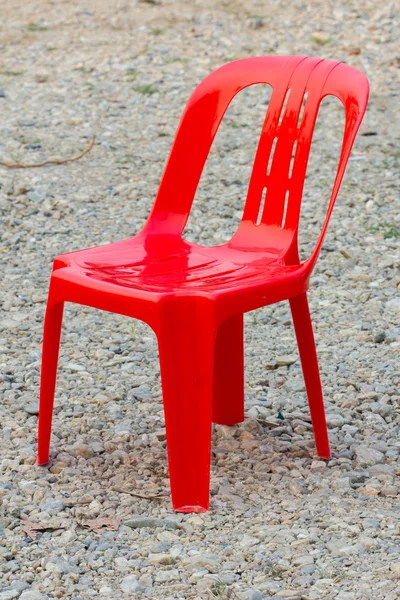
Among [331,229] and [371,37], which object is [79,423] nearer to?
[331,229]

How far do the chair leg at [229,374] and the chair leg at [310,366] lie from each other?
196mm

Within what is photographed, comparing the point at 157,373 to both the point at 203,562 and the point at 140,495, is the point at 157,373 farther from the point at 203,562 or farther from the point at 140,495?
the point at 203,562

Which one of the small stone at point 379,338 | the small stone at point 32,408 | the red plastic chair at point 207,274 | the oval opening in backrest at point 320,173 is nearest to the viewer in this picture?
the red plastic chair at point 207,274

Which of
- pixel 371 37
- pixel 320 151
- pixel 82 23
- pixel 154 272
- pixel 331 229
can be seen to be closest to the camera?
pixel 154 272

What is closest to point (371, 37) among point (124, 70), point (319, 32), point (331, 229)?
point (319, 32)

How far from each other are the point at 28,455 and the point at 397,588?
1.16m

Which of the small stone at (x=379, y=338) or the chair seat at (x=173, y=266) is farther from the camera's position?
the small stone at (x=379, y=338)

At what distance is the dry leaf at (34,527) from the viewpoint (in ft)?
8.15

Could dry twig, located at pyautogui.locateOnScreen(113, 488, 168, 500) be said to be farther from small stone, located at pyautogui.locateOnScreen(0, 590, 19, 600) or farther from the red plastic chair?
small stone, located at pyautogui.locateOnScreen(0, 590, 19, 600)

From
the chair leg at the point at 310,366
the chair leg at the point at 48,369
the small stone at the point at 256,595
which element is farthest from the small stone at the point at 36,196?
the small stone at the point at 256,595

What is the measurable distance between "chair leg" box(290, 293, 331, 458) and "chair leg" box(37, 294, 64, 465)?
648mm

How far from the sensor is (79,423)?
121 inches

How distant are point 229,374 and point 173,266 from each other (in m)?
0.40

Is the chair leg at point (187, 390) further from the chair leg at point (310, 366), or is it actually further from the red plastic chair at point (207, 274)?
the chair leg at point (310, 366)
